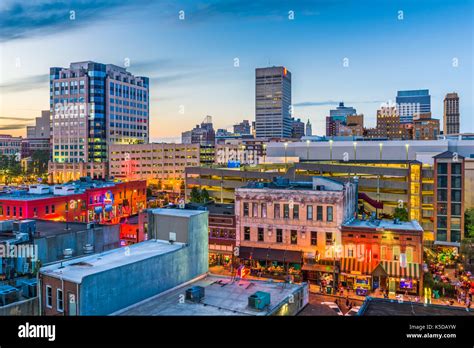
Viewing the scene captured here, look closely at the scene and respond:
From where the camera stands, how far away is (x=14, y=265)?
18.6 m

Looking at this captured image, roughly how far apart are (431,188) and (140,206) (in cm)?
3467

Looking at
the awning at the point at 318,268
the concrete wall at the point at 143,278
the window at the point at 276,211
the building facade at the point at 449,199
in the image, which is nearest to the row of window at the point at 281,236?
the window at the point at 276,211

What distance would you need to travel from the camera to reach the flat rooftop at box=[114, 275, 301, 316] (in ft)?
42.4

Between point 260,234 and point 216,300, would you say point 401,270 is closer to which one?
point 260,234

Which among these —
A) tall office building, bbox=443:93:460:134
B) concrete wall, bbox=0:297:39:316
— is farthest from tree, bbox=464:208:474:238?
tall office building, bbox=443:93:460:134

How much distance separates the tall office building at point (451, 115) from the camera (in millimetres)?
168375

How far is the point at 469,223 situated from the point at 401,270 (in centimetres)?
1785

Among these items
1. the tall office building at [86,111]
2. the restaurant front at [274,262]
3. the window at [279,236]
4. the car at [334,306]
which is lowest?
the car at [334,306]

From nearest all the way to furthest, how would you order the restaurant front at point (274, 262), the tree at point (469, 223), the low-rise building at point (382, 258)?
the low-rise building at point (382, 258) → the restaurant front at point (274, 262) → the tree at point (469, 223)

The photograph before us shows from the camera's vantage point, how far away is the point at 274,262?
3009cm

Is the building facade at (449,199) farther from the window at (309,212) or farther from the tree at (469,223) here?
the window at (309,212)

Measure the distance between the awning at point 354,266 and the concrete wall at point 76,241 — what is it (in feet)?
48.2

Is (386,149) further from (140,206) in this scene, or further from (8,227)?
(8,227)
